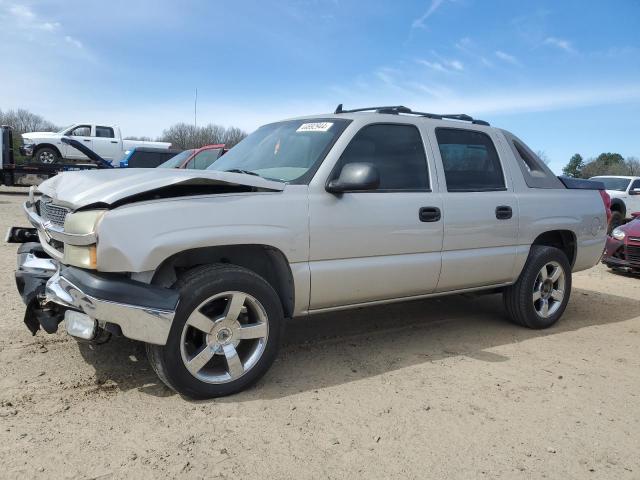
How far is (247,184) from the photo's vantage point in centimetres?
322

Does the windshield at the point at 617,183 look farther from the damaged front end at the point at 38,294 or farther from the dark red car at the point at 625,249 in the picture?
the damaged front end at the point at 38,294

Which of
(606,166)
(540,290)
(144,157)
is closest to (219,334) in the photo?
(540,290)

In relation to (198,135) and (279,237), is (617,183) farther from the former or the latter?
(198,135)

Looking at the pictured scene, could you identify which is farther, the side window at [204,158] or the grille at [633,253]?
the side window at [204,158]

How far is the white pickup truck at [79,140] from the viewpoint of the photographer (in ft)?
63.5

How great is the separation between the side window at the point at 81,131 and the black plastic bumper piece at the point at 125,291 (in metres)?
19.2

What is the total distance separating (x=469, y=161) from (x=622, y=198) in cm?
1282

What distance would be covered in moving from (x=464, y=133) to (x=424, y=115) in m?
0.39

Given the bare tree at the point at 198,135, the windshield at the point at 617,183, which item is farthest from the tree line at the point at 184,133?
the windshield at the point at 617,183

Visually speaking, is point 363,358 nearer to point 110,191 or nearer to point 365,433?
point 365,433

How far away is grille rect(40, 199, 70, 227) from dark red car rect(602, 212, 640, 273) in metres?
7.63

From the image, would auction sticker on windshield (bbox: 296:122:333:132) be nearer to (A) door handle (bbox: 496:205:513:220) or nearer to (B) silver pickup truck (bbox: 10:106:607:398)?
(B) silver pickup truck (bbox: 10:106:607:398)

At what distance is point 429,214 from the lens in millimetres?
3967

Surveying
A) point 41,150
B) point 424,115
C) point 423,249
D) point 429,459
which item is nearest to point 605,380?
point 423,249
